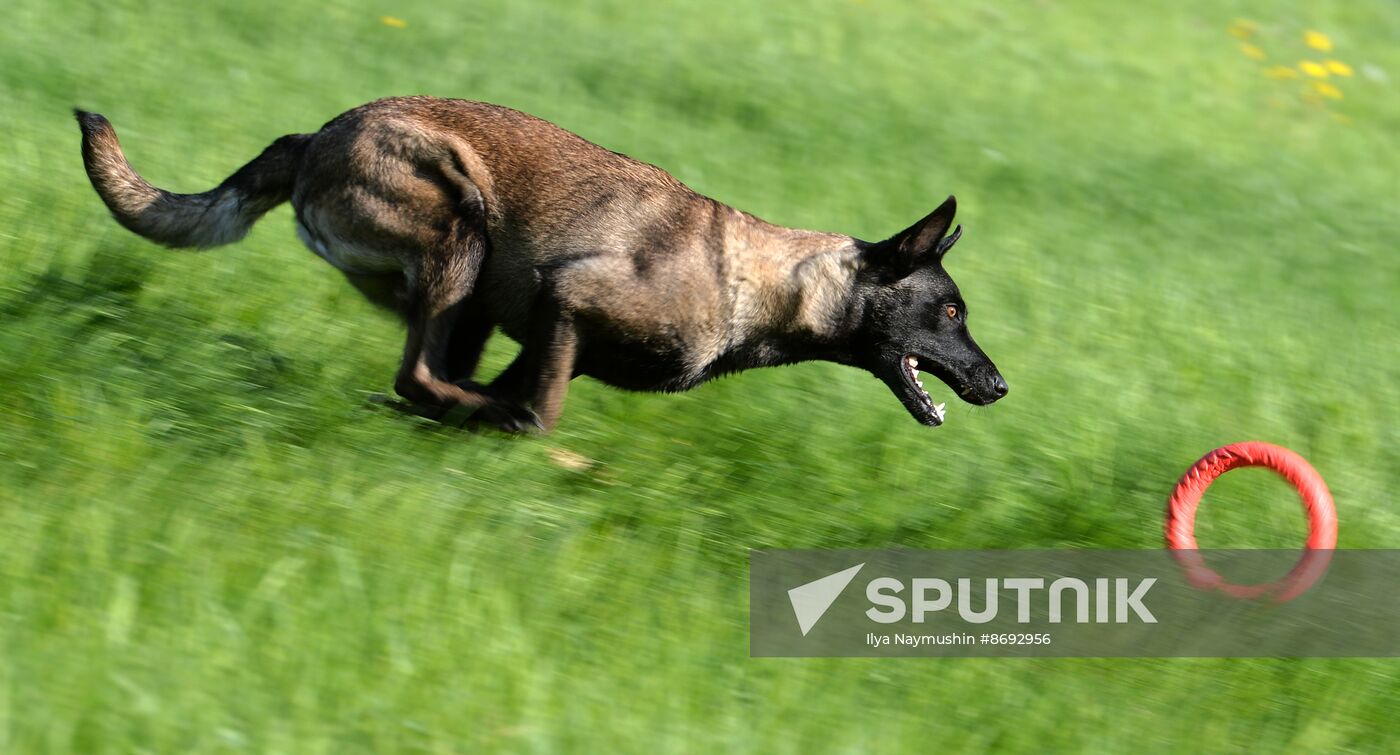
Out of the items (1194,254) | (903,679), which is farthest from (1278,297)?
(903,679)

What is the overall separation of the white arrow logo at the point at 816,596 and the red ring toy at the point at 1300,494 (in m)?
1.49

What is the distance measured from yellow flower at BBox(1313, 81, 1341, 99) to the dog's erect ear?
14054mm

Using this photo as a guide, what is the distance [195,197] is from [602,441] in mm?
2142

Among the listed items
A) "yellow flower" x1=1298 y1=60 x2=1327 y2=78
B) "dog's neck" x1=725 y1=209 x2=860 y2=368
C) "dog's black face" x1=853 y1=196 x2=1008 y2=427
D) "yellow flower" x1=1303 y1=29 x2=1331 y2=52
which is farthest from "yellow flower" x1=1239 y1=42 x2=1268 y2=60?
"dog's neck" x1=725 y1=209 x2=860 y2=368

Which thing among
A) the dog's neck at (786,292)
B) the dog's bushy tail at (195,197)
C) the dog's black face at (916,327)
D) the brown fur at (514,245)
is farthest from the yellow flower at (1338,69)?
the dog's bushy tail at (195,197)

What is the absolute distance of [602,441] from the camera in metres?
7.29

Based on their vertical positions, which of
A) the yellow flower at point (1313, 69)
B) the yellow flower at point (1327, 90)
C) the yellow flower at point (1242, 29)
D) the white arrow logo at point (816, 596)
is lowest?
the white arrow logo at point (816, 596)

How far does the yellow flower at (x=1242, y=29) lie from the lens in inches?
811

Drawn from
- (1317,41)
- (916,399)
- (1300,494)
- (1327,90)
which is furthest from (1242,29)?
(916,399)

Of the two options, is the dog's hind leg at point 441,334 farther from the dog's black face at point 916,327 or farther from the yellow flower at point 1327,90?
the yellow flower at point 1327,90

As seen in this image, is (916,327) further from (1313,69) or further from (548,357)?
(1313,69)

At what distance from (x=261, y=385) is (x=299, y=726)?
8.39ft

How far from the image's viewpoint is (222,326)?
24.4ft

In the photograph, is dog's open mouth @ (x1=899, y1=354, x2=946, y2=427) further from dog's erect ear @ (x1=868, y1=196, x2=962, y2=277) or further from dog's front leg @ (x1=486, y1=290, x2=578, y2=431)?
dog's front leg @ (x1=486, y1=290, x2=578, y2=431)
